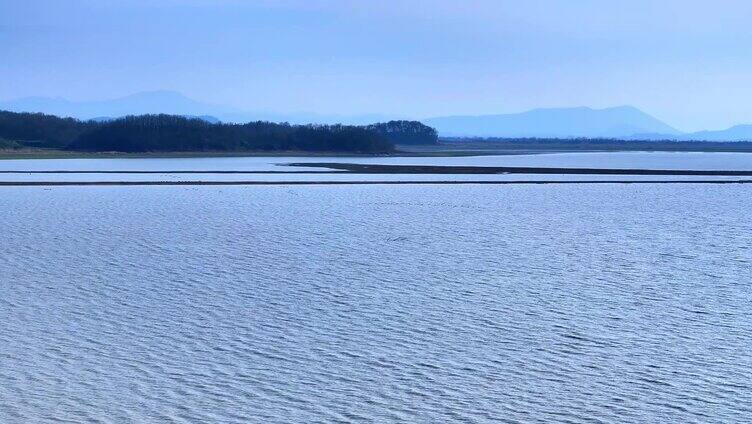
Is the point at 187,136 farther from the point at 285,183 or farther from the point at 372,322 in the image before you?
the point at 372,322

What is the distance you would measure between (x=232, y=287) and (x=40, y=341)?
3603mm

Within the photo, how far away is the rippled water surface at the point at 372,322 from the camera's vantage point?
782cm

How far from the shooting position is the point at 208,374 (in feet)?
28.1

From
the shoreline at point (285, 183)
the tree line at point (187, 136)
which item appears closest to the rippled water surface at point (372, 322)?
the shoreline at point (285, 183)

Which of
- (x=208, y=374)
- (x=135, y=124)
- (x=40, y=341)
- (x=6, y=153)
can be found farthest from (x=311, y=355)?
(x=135, y=124)

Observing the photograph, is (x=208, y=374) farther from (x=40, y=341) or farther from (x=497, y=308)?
(x=497, y=308)

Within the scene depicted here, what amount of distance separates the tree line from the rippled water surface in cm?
6082

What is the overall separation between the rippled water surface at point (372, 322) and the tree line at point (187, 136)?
2395 inches

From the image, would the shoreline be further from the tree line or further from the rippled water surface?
the tree line

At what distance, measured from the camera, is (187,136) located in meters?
85.0

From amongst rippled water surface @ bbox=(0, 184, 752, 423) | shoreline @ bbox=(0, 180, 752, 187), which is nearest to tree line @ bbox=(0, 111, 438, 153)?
shoreline @ bbox=(0, 180, 752, 187)

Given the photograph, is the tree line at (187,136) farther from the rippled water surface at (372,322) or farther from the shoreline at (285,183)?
the rippled water surface at (372,322)

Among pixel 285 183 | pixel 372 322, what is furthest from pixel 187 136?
pixel 372 322

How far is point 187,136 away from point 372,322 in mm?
76267
